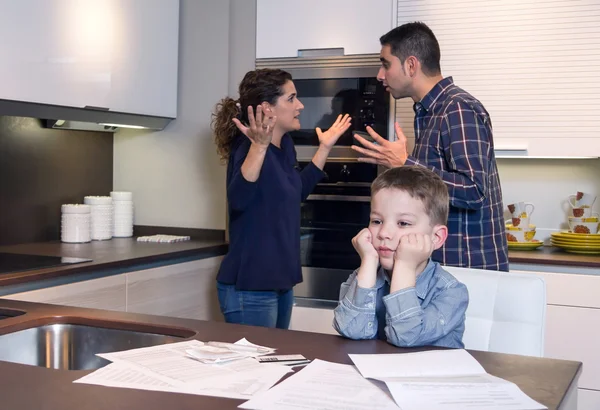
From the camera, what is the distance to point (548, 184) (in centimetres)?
340

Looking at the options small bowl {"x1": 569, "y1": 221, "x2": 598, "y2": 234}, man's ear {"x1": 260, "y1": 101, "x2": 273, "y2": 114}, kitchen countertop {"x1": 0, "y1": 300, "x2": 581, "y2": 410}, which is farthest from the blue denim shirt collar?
small bowl {"x1": 569, "y1": 221, "x2": 598, "y2": 234}

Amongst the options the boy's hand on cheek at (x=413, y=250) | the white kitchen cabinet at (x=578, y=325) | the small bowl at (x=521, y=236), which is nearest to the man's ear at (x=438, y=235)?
the boy's hand on cheek at (x=413, y=250)

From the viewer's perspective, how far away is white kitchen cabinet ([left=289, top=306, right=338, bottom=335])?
3.12m

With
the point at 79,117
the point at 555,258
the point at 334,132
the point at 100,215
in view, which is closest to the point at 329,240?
the point at 334,132

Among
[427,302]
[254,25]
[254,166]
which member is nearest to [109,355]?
[427,302]

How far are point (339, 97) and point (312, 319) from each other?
0.96 metres

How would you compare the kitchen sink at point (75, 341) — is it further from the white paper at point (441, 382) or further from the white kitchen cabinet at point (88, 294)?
the white kitchen cabinet at point (88, 294)

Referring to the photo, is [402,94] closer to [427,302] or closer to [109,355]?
[427,302]

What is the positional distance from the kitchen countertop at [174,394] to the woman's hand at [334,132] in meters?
1.41

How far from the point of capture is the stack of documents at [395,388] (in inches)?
39.4

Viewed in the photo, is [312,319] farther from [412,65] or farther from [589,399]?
[412,65]

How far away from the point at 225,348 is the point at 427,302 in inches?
17.2

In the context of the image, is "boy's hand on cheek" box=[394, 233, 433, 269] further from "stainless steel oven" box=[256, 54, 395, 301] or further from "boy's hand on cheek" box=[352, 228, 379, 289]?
"stainless steel oven" box=[256, 54, 395, 301]

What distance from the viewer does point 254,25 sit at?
3324 mm
